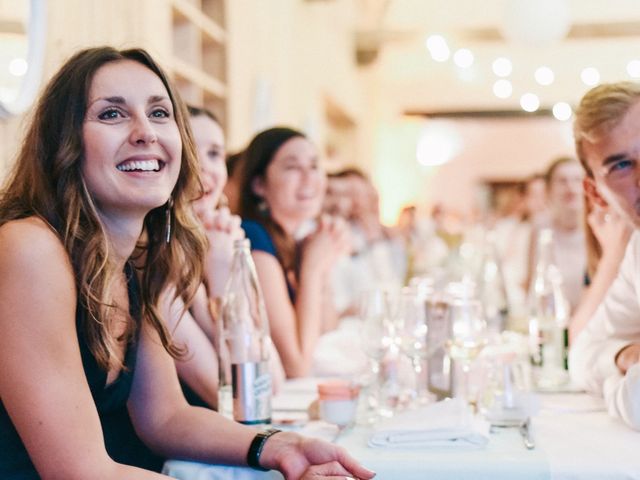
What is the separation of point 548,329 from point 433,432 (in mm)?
870

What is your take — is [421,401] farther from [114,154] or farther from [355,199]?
[355,199]

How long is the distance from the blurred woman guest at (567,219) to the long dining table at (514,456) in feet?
7.73

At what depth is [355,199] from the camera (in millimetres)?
5219

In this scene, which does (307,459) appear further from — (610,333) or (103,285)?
(610,333)

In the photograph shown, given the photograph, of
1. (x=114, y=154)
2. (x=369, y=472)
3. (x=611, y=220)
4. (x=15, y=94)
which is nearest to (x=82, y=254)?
(x=114, y=154)

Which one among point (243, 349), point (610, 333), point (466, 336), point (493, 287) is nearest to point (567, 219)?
point (493, 287)

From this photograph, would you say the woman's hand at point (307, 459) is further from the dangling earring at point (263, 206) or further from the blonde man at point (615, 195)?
the dangling earring at point (263, 206)

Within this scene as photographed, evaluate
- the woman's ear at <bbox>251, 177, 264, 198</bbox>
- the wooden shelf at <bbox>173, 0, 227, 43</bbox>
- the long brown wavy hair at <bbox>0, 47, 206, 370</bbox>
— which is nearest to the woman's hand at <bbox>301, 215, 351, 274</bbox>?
the woman's ear at <bbox>251, 177, 264, 198</bbox>

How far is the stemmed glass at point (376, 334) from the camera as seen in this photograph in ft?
5.35

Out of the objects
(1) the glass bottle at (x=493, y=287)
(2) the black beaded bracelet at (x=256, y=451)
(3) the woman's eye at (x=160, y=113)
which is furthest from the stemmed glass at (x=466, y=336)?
(1) the glass bottle at (x=493, y=287)

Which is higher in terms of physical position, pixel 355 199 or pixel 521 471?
pixel 355 199

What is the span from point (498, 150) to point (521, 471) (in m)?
13.4

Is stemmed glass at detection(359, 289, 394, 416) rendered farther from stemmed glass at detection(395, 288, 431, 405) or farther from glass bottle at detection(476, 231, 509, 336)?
glass bottle at detection(476, 231, 509, 336)

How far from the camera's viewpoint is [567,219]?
403 cm
